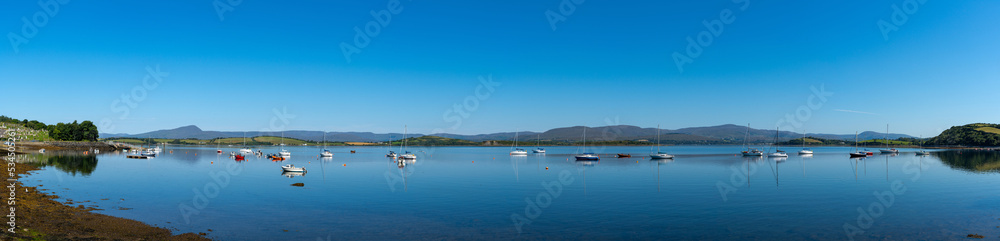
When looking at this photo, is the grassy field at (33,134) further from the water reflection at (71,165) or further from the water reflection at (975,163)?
the water reflection at (975,163)

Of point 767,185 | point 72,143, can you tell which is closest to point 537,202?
point 767,185

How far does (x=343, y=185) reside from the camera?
4712 cm

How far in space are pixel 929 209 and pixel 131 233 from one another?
40.9 meters

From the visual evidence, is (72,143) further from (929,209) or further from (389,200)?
(929,209)

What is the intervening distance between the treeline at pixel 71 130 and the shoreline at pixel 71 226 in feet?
559

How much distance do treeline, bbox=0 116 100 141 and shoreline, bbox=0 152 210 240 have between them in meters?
171

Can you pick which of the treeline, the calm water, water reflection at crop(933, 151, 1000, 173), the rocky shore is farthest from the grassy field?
water reflection at crop(933, 151, 1000, 173)

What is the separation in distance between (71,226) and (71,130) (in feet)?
594

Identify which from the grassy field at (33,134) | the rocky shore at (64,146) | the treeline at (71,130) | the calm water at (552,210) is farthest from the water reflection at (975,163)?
the treeline at (71,130)

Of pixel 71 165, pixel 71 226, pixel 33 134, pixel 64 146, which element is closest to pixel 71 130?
pixel 33 134

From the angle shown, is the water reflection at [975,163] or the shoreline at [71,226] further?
the water reflection at [975,163]

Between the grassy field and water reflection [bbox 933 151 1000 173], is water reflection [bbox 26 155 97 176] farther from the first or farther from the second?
water reflection [bbox 933 151 1000 173]

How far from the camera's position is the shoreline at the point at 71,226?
17797 millimetres

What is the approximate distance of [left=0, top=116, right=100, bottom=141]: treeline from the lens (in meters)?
158
